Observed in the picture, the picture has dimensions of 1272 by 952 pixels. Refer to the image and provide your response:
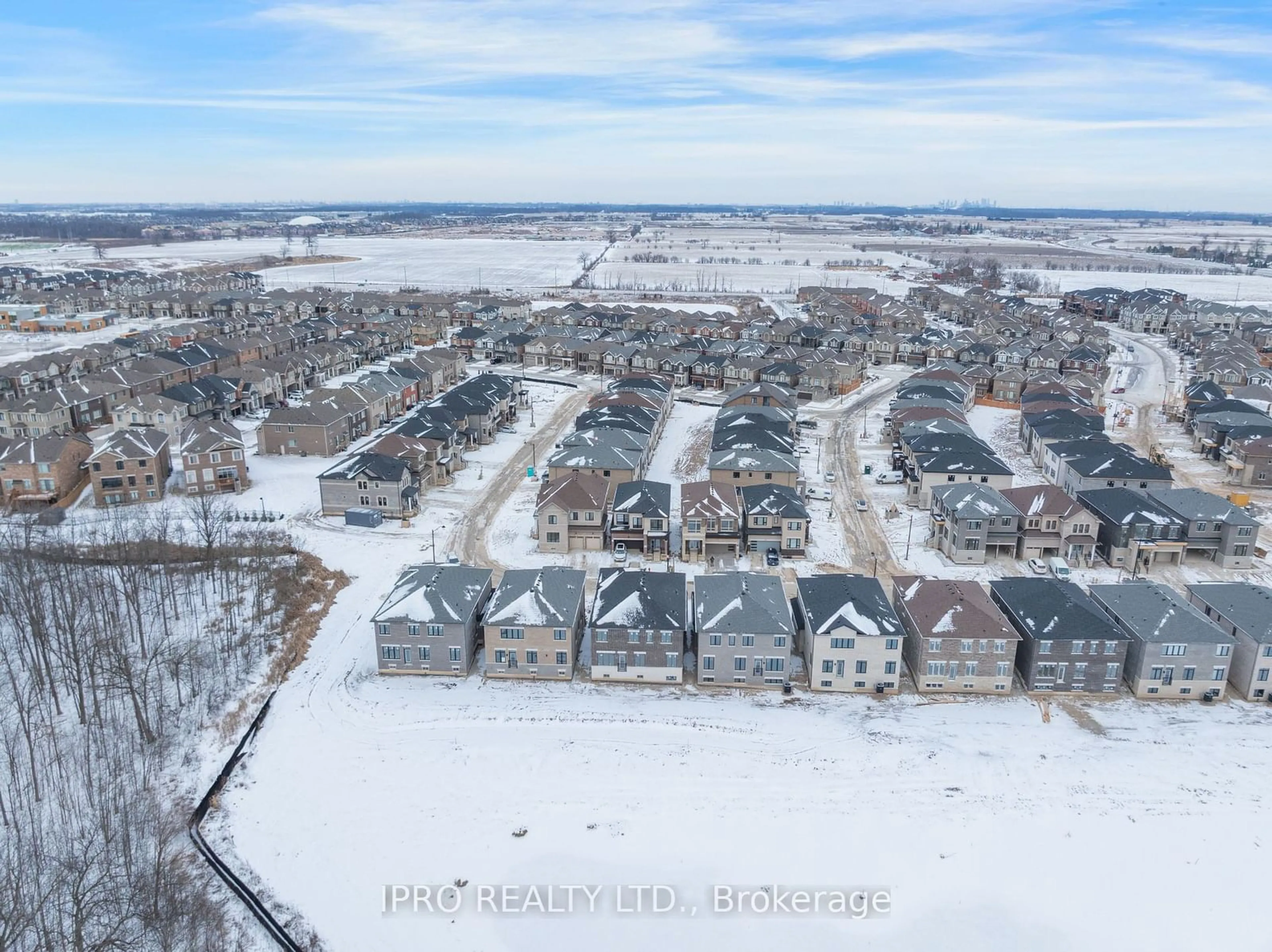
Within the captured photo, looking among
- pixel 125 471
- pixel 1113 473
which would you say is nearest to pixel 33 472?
pixel 125 471

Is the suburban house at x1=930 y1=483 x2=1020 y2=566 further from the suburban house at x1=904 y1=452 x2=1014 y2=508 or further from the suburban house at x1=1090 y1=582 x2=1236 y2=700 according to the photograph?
the suburban house at x1=1090 y1=582 x2=1236 y2=700

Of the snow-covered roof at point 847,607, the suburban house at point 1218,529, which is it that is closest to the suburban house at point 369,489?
the snow-covered roof at point 847,607

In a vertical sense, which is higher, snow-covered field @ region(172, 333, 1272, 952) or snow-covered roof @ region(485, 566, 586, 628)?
snow-covered roof @ region(485, 566, 586, 628)

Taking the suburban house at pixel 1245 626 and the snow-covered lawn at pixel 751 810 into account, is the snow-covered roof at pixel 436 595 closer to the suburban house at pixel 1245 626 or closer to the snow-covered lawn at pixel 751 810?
the snow-covered lawn at pixel 751 810

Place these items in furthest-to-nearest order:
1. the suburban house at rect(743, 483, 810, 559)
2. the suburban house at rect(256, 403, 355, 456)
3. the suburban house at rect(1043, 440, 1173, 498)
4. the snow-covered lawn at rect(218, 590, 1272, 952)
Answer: the suburban house at rect(256, 403, 355, 456) < the suburban house at rect(1043, 440, 1173, 498) < the suburban house at rect(743, 483, 810, 559) < the snow-covered lawn at rect(218, 590, 1272, 952)

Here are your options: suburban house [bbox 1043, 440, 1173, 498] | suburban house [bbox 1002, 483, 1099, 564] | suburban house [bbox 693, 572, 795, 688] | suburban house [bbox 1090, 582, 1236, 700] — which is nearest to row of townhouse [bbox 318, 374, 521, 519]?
suburban house [bbox 693, 572, 795, 688]

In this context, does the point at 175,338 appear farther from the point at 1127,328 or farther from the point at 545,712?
the point at 1127,328

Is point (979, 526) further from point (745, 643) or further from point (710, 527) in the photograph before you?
point (745, 643)
